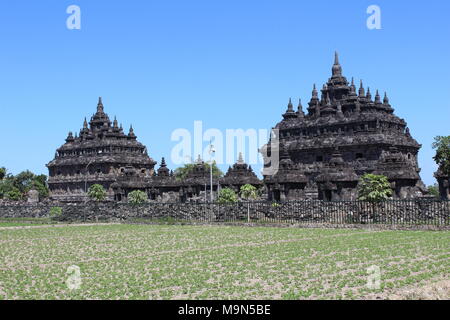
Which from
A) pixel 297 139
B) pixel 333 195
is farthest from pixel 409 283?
pixel 297 139

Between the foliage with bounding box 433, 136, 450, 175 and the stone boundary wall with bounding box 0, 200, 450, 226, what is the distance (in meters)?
20.8

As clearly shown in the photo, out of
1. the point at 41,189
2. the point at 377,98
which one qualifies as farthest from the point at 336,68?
the point at 41,189

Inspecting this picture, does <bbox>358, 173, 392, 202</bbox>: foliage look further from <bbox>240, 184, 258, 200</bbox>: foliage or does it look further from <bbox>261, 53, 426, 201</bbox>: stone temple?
<bbox>240, 184, 258, 200</bbox>: foliage

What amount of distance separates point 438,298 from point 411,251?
9.38 metres

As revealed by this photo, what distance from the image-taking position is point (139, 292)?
15.5 metres

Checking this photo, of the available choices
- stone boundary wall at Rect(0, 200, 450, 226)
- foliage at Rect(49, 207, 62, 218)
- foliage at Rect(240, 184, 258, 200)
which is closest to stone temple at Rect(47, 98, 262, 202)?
foliage at Rect(240, 184, 258, 200)

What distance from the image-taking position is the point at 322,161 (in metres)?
75.1

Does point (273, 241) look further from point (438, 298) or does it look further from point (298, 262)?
point (438, 298)

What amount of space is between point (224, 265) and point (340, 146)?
179ft

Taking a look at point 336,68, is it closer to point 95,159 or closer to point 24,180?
Answer: point 95,159

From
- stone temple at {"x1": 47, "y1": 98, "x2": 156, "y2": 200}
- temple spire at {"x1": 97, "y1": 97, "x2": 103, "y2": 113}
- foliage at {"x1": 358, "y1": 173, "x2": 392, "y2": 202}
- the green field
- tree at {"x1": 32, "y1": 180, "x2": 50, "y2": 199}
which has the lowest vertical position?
the green field

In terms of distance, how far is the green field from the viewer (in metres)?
15.6

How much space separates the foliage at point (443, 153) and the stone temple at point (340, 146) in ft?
8.40

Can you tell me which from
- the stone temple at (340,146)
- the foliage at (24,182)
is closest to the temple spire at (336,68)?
the stone temple at (340,146)
